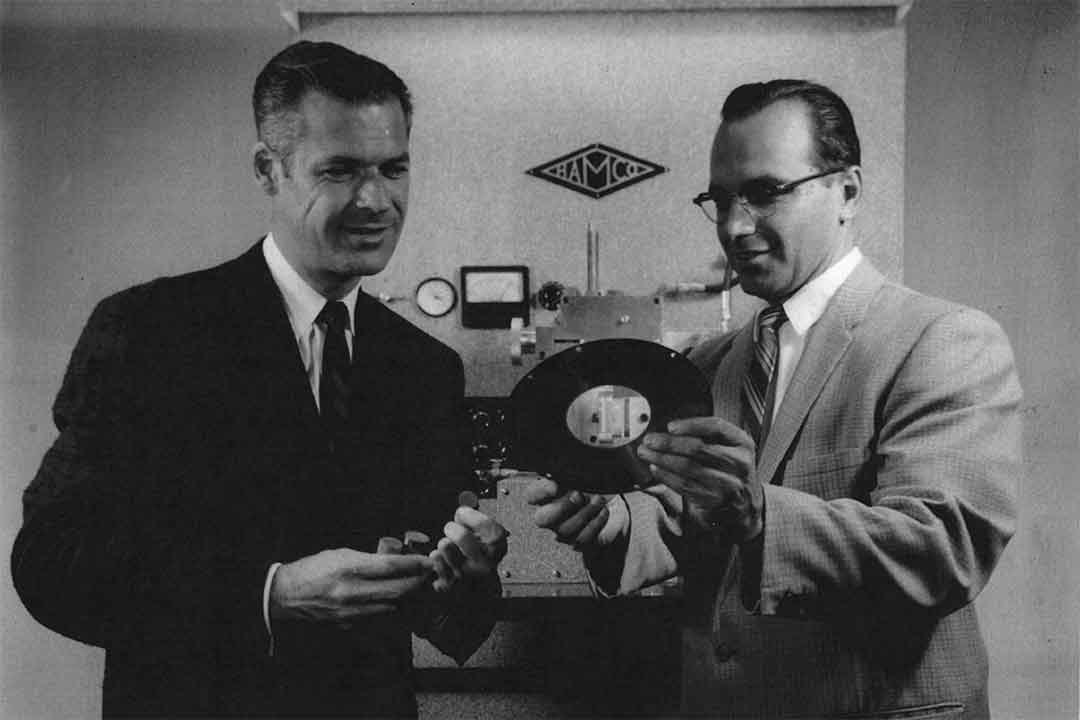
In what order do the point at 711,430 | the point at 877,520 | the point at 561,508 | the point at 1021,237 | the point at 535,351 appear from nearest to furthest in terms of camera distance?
the point at 711,430, the point at 877,520, the point at 561,508, the point at 1021,237, the point at 535,351

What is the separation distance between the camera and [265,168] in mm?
1674

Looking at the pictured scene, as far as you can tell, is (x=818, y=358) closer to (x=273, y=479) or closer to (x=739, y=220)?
(x=739, y=220)

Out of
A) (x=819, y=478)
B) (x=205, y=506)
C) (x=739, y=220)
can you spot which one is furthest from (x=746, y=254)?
(x=205, y=506)

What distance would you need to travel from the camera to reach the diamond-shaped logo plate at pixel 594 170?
7.16 ft

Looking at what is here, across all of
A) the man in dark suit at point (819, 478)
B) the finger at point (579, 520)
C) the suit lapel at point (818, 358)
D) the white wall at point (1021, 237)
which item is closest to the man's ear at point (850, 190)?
the man in dark suit at point (819, 478)

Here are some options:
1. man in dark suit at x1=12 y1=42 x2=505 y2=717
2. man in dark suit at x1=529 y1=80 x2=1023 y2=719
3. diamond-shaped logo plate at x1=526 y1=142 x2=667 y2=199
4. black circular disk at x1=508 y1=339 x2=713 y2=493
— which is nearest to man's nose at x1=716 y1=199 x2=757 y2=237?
man in dark suit at x1=529 y1=80 x2=1023 y2=719

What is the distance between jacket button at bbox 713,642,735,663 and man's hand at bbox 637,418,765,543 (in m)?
0.41

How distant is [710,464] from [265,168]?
103 cm

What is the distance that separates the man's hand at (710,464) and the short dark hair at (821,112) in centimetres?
67

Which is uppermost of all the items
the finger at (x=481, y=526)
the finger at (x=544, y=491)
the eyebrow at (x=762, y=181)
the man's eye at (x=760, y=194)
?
the eyebrow at (x=762, y=181)

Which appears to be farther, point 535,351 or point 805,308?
point 535,351

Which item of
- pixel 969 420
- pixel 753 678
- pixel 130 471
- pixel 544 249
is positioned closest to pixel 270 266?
pixel 130 471

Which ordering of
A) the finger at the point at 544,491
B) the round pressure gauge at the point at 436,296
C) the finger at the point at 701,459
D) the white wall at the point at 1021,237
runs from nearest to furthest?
the finger at the point at 701,459 → the finger at the point at 544,491 → the white wall at the point at 1021,237 → the round pressure gauge at the point at 436,296

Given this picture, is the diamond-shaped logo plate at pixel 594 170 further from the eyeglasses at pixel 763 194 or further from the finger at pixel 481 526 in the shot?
the finger at pixel 481 526
